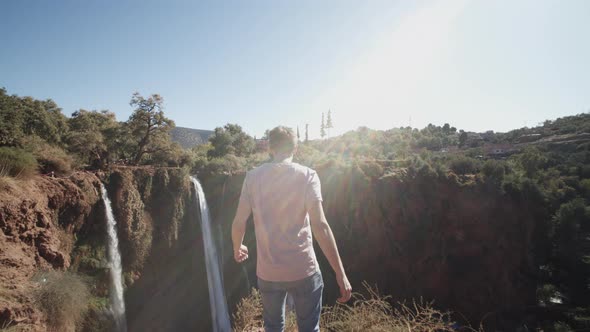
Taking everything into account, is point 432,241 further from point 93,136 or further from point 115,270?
point 93,136

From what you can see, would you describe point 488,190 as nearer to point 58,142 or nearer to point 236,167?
point 236,167

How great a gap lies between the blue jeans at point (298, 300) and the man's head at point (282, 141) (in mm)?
926

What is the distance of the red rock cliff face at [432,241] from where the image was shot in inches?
583

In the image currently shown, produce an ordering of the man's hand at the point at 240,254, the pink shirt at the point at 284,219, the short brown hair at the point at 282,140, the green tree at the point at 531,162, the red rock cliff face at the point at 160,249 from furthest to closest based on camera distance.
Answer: the green tree at the point at 531,162
the red rock cliff face at the point at 160,249
the man's hand at the point at 240,254
the short brown hair at the point at 282,140
the pink shirt at the point at 284,219

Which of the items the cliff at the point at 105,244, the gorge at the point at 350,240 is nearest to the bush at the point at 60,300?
the cliff at the point at 105,244

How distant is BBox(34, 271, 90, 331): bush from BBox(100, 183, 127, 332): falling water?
7.88 feet

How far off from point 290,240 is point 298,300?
45 centimetres

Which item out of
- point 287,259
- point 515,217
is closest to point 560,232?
point 515,217

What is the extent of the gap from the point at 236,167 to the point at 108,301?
11.1 meters

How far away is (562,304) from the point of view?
48.1 feet

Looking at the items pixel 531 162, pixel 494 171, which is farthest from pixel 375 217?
pixel 531 162

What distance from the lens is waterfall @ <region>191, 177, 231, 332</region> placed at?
13.1m

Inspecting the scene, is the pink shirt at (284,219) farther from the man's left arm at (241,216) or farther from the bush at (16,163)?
the bush at (16,163)

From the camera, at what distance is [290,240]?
70.7 inches
